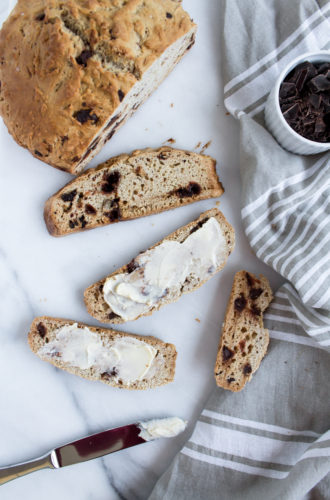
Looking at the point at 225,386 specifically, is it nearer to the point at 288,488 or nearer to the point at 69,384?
the point at 288,488

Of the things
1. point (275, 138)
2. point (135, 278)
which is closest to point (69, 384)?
point (135, 278)

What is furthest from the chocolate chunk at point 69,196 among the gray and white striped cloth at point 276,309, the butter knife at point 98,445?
the butter knife at point 98,445

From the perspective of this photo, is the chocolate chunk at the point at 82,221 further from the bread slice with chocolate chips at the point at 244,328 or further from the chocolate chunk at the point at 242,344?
the chocolate chunk at the point at 242,344

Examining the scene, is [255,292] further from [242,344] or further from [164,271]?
[164,271]

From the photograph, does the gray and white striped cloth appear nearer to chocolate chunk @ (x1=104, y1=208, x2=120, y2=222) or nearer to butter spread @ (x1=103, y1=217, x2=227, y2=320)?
butter spread @ (x1=103, y1=217, x2=227, y2=320)

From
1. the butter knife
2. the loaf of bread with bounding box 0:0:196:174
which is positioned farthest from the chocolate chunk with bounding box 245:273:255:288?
the loaf of bread with bounding box 0:0:196:174
